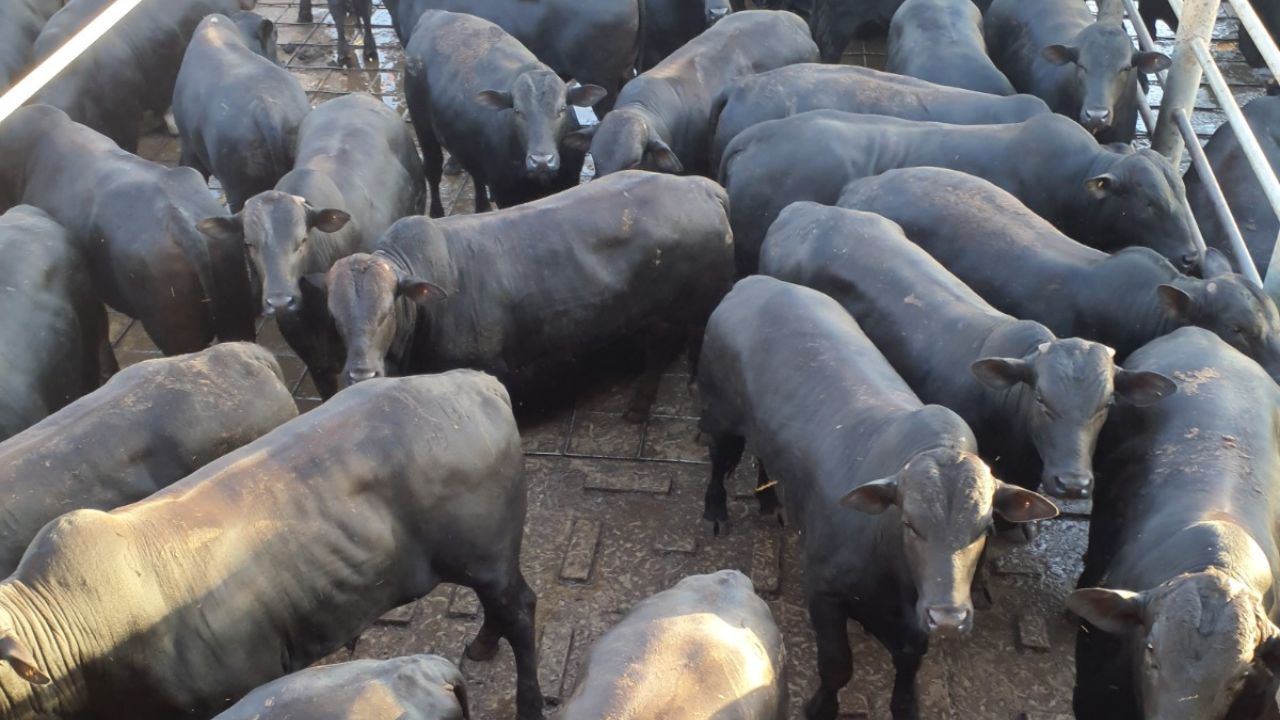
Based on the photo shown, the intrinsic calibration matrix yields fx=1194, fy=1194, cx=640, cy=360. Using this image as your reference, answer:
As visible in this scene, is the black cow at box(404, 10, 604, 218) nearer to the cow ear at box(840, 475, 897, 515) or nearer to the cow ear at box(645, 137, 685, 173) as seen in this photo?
the cow ear at box(645, 137, 685, 173)

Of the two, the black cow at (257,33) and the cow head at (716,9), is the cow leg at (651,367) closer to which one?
→ the cow head at (716,9)

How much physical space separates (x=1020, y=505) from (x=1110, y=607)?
0.49 metres

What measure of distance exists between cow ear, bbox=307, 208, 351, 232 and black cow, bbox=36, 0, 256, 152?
3.49 metres

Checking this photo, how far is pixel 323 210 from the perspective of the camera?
6.92 meters

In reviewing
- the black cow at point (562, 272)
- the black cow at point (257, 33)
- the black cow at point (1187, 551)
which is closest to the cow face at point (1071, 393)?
the black cow at point (1187, 551)

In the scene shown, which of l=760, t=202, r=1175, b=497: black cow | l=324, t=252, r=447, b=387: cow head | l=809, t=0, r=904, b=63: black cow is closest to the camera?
l=760, t=202, r=1175, b=497: black cow

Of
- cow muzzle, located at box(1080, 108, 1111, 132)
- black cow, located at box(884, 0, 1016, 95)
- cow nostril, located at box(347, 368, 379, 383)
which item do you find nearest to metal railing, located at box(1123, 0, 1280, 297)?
cow muzzle, located at box(1080, 108, 1111, 132)

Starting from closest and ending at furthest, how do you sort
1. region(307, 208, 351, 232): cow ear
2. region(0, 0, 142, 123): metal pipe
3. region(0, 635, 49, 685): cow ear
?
region(0, 635, 49, 685): cow ear, region(0, 0, 142, 123): metal pipe, region(307, 208, 351, 232): cow ear

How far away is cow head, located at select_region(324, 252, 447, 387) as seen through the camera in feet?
20.6

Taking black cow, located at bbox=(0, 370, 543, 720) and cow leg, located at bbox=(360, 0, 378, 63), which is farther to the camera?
cow leg, located at bbox=(360, 0, 378, 63)

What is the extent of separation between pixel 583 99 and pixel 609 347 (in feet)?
6.64

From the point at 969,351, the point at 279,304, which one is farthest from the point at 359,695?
the point at 969,351

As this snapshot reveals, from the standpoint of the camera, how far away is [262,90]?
8.52m

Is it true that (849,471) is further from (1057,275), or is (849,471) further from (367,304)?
(367,304)
